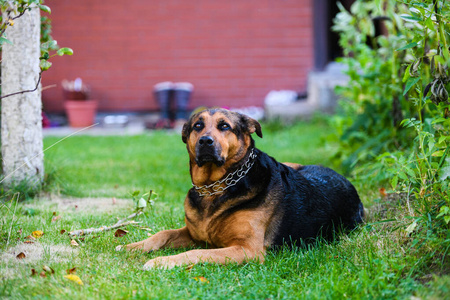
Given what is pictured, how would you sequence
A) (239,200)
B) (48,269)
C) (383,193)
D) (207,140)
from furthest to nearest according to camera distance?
(383,193) < (239,200) < (207,140) < (48,269)

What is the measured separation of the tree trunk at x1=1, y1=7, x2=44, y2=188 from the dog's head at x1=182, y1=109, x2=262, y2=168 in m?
1.99

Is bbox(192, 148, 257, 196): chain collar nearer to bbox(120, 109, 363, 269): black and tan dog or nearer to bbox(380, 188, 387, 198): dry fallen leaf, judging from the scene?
bbox(120, 109, 363, 269): black and tan dog

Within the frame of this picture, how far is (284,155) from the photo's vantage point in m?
7.34

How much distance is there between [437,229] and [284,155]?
14.2 ft

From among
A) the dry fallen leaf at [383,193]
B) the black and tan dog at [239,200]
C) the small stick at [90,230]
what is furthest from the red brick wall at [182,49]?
the black and tan dog at [239,200]

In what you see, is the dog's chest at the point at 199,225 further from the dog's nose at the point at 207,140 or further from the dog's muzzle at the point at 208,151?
the dog's nose at the point at 207,140

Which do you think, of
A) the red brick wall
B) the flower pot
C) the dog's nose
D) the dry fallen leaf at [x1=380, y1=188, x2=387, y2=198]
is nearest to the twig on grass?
the dog's nose

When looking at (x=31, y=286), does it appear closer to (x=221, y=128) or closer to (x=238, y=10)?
(x=221, y=128)

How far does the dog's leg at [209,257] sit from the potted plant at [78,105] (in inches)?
372

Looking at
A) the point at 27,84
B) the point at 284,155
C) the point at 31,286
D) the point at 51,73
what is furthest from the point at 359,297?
the point at 51,73

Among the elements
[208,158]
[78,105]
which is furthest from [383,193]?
[78,105]

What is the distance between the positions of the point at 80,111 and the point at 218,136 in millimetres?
9346

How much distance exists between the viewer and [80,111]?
39.8 feet

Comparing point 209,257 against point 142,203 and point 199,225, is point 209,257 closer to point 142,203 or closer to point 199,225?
point 199,225
